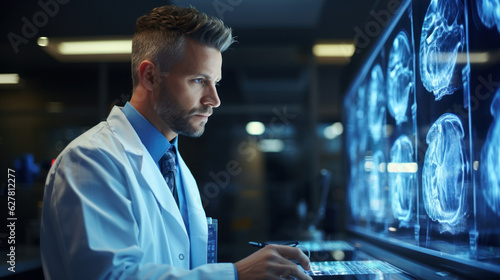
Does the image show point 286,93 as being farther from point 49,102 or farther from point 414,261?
point 414,261

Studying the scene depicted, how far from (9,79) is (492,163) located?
5140mm

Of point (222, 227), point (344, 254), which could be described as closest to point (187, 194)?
point (344, 254)

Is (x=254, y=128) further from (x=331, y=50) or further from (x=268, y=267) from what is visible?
(x=268, y=267)

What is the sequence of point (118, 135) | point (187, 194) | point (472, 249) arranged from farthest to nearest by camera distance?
point (187, 194)
point (118, 135)
point (472, 249)

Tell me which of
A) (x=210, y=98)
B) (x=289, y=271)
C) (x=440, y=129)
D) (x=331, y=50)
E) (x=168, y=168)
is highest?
(x=331, y=50)

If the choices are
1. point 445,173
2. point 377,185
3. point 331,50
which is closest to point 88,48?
point 331,50

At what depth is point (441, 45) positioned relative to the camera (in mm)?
1074

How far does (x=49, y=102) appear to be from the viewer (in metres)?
4.63

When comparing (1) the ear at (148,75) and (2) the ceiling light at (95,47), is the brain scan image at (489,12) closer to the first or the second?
(1) the ear at (148,75)

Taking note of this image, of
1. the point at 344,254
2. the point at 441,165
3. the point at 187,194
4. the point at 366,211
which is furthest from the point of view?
the point at 366,211

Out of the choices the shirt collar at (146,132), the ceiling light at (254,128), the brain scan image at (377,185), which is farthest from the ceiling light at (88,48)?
the brain scan image at (377,185)

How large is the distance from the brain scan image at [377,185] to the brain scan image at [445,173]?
557mm

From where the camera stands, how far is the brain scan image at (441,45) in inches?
38.6

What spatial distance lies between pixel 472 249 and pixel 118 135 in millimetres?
1028
